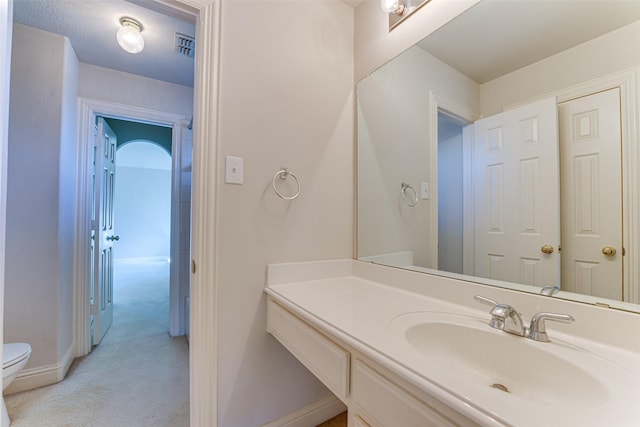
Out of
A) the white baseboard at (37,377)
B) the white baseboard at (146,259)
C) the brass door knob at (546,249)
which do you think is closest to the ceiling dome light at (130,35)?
the white baseboard at (37,377)

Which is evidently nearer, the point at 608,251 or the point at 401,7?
the point at 608,251

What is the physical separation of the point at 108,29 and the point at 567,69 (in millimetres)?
2427

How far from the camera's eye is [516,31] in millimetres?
926

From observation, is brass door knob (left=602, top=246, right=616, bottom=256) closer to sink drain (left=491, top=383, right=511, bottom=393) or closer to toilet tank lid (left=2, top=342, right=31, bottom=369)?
sink drain (left=491, top=383, right=511, bottom=393)

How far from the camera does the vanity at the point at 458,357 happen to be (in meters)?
0.47

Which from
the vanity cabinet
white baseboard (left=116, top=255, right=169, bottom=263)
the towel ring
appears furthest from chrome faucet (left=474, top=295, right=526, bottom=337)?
white baseboard (left=116, top=255, right=169, bottom=263)

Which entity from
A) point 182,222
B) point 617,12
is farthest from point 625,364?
point 182,222

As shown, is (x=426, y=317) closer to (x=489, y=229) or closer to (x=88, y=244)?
(x=489, y=229)

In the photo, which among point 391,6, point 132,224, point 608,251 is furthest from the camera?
point 132,224

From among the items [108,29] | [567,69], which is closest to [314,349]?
[567,69]

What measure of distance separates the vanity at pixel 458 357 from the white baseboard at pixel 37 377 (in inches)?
66.7

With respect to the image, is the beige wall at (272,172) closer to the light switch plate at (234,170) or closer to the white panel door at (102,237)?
the light switch plate at (234,170)

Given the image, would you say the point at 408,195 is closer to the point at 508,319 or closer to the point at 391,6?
the point at 508,319

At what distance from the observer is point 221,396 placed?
3.67ft
